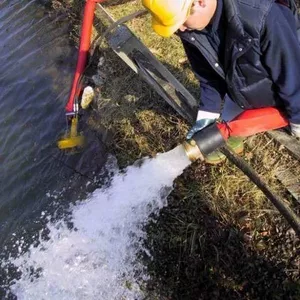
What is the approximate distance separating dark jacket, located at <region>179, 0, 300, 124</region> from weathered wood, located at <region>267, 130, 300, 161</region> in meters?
0.43

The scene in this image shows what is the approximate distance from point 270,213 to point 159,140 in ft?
4.12

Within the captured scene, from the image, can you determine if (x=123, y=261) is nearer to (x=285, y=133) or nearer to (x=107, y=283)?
(x=107, y=283)

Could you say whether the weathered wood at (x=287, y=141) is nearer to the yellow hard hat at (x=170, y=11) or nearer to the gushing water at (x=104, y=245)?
the gushing water at (x=104, y=245)

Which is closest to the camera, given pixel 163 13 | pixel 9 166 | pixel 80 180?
pixel 163 13

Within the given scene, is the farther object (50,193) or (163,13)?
(50,193)

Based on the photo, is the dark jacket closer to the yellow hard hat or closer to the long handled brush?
the yellow hard hat

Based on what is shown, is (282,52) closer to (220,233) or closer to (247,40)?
(247,40)

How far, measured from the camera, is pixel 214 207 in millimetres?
3123

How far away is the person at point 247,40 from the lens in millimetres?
2270

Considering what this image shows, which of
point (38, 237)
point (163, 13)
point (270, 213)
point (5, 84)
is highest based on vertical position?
point (163, 13)

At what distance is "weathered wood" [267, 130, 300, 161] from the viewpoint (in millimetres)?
3088

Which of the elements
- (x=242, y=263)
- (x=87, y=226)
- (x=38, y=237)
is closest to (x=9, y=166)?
(x=38, y=237)

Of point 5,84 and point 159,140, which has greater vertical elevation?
point 5,84

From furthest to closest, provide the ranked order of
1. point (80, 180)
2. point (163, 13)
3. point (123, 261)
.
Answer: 1. point (80, 180)
2. point (123, 261)
3. point (163, 13)
